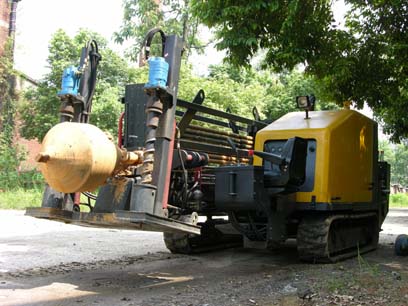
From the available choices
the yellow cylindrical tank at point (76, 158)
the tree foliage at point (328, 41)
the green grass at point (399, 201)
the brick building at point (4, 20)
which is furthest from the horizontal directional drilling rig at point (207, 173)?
the green grass at point (399, 201)

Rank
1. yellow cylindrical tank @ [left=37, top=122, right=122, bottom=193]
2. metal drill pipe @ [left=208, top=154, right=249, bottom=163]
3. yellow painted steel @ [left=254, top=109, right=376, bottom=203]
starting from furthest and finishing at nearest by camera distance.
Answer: metal drill pipe @ [left=208, top=154, right=249, bottom=163]
yellow painted steel @ [left=254, top=109, right=376, bottom=203]
yellow cylindrical tank @ [left=37, top=122, right=122, bottom=193]

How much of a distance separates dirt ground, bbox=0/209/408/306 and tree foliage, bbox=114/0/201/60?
19061 mm

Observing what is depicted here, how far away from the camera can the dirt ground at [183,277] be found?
18.6 feet

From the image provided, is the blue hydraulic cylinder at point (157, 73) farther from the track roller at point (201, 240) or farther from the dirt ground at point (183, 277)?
the track roller at point (201, 240)

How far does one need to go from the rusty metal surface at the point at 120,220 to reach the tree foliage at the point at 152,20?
2204 cm

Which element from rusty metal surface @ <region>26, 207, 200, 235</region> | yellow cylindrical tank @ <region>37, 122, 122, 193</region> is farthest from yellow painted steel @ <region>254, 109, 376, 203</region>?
yellow cylindrical tank @ <region>37, 122, 122, 193</region>

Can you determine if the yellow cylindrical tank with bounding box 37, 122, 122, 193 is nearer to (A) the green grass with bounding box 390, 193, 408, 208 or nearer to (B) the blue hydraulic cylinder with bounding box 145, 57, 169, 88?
(B) the blue hydraulic cylinder with bounding box 145, 57, 169, 88

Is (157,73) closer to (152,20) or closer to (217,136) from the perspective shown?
(217,136)

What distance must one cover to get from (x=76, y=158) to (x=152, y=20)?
2327 centimetres

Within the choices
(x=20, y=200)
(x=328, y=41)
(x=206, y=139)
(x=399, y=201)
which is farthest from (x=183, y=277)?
(x=399, y=201)

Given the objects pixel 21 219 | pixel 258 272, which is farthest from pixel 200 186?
pixel 21 219

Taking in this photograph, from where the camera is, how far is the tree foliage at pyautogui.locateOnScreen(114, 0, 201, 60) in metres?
27.7

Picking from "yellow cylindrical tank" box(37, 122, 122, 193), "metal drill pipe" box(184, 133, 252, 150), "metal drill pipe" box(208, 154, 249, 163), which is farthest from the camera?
"metal drill pipe" box(208, 154, 249, 163)

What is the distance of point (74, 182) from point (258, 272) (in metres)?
3.27
